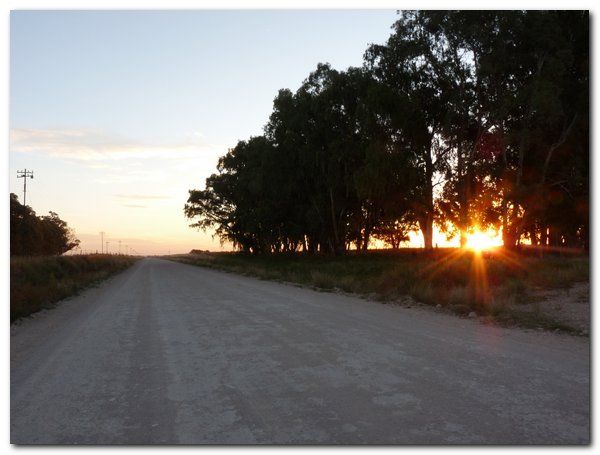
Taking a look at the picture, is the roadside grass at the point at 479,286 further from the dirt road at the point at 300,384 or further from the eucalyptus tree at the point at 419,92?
the eucalyptus tree at the point at 419,92

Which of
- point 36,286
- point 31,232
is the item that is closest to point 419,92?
point 36,286

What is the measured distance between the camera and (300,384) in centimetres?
514

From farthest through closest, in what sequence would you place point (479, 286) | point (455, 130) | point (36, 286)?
point (455, 130) → point (36, 286) → point (479, 286)

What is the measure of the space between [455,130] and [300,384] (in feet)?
89.4

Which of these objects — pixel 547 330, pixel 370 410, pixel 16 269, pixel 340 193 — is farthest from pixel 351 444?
pixel 340 193

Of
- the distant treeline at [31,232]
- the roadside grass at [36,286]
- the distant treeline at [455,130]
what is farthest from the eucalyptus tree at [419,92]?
the distant treeline at [31,232]

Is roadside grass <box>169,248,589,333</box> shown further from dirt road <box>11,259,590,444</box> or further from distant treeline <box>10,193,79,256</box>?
distant treeline <box>10,193,79,256</box>

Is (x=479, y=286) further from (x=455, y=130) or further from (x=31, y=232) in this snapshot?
(x=31, y=232)

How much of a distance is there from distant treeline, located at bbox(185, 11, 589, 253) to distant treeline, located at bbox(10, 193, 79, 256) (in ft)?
85.5

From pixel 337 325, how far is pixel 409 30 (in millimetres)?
26360

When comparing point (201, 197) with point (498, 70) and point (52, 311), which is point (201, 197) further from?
point (52, 311)

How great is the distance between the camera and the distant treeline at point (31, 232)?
182ft

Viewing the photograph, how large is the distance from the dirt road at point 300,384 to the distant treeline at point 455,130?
20415 millimetres

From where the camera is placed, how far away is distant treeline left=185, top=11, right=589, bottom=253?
81.8 feet
